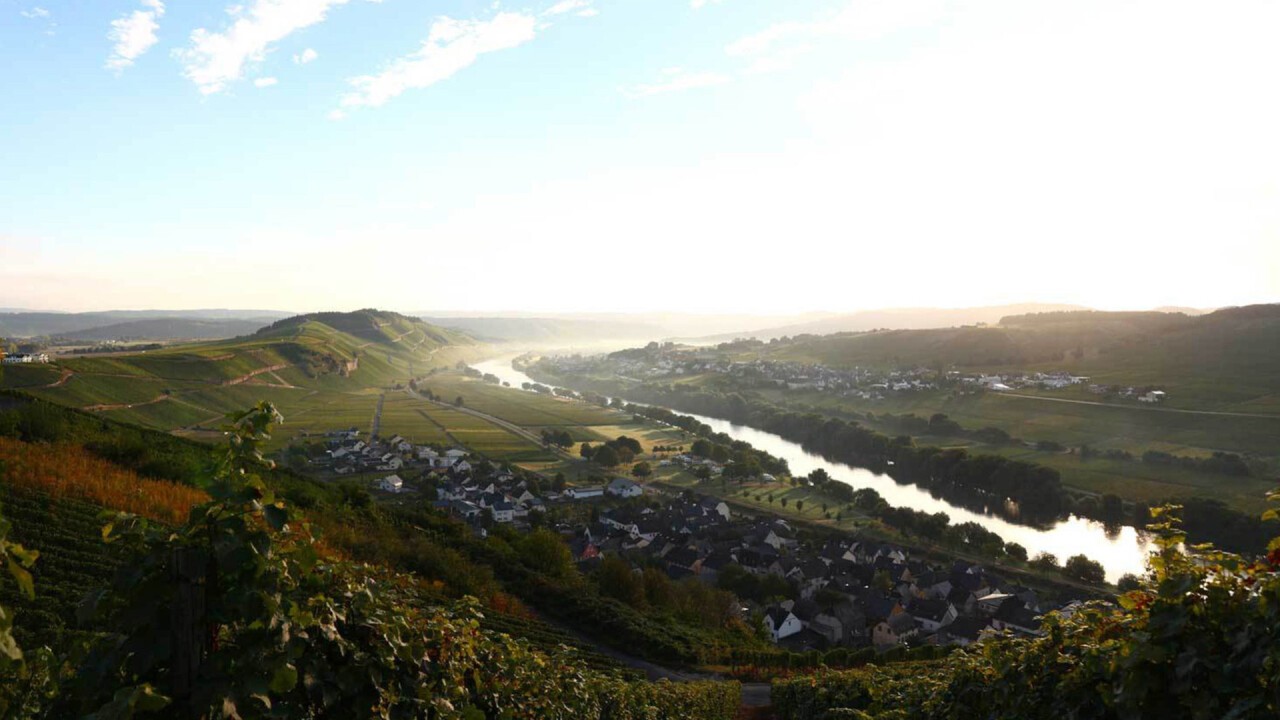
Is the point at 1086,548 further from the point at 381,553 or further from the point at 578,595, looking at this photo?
the point at 381,553

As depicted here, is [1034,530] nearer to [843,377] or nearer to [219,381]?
[843,377]

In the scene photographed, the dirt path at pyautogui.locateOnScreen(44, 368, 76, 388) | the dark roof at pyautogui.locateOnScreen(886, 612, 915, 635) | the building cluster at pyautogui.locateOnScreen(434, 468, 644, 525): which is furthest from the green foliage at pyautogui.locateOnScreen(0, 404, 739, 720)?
the dirt path at pyautogui.locateOnScreen(44, 368, 76, 388)

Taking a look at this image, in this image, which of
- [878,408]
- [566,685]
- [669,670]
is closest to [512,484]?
[669,670]

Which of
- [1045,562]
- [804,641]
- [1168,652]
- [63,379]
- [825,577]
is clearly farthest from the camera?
[63,379]

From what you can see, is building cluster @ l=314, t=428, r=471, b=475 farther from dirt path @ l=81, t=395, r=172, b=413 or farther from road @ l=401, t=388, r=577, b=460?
dirt path @ l=81, t=395, r=172, b=413

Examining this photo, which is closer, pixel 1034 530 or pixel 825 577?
pixel 825 577

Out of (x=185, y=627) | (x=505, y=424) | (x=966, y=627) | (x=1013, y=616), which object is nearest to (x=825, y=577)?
(x=966, y=627)
